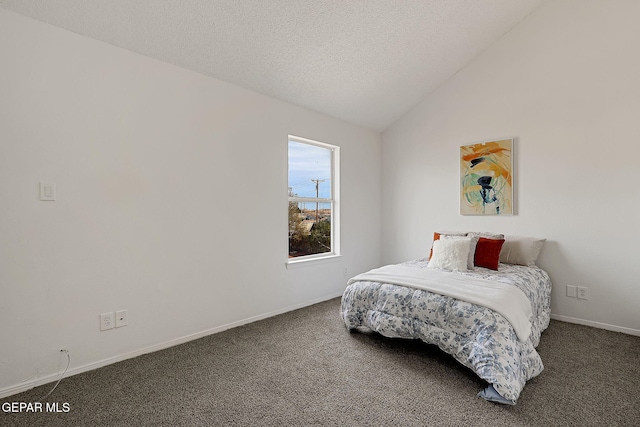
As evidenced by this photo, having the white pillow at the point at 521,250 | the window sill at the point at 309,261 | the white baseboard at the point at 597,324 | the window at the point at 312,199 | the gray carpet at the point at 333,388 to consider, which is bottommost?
the white baseboard at the point at 597,324

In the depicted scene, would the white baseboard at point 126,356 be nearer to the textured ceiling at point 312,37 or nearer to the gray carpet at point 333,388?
the gray carpet at point 333,388

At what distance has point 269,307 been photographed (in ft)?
11.4

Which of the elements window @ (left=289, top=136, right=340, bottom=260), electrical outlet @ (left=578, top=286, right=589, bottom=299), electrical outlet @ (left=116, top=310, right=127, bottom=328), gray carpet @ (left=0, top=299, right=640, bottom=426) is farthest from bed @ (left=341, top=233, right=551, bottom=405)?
electrical outlet @ (left=116, top=310, right=127, bottom=328)

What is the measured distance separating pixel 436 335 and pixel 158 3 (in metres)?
3.07

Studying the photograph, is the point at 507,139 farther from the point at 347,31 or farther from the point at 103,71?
the point at 103,71

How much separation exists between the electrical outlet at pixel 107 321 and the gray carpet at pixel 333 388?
0.28m

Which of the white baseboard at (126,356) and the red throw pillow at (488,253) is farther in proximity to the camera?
the red throw pillow at (488,253)

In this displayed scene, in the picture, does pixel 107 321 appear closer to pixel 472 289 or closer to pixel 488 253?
pixel 472 289

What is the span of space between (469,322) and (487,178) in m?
2.26

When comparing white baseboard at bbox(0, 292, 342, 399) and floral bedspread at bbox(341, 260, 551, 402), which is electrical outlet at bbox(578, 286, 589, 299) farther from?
white baseboard at bbox(0, 292, 342, 399)

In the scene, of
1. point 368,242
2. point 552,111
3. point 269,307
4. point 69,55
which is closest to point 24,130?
point 69,55

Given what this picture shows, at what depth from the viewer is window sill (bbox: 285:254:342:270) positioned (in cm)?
369

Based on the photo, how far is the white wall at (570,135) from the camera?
3.00 meters

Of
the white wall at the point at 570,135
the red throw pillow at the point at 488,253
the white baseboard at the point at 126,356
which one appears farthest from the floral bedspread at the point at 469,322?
the white baseboard at the point at 126,356
